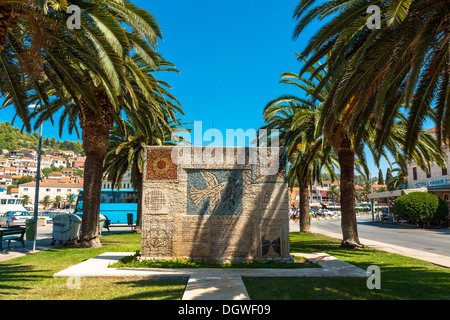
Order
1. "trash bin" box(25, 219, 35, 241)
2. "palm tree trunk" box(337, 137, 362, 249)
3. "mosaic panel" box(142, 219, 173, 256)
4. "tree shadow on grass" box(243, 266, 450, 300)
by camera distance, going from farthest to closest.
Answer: "palm tree trunk" box(337, 137, 362, 249)
"trash bin" box(25, 219, 35, 241)
"mosaic panel" box(142, 219, 173, 256)
"tree shadow on grass" box(243, 266, 450, 300)

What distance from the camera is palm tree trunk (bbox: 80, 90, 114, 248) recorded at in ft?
42.2

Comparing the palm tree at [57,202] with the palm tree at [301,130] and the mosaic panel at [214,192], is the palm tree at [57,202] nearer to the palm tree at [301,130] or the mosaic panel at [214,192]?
the palm tree at [301,130]

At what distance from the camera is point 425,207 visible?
2673cm

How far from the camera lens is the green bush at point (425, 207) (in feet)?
87.1

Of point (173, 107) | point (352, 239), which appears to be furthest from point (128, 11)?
point (352, 239)

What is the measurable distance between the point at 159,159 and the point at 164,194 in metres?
1.03

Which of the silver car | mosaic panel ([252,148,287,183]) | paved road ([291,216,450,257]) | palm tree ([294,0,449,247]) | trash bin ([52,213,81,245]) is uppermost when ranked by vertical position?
palm tree ([294,0,449,247])

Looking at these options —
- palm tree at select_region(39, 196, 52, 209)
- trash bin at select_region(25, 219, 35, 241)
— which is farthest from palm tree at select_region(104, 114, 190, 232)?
palm tree at select_region(39, 196, 52, 209)

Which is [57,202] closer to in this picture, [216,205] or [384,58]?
[216,205]

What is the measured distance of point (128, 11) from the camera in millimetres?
7227

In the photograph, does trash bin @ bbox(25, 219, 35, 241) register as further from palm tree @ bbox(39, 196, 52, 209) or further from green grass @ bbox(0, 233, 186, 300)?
palm tree @ bbox(39, 196, 52, 209)

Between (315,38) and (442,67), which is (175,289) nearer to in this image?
(315,38)

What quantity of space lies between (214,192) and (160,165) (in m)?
1.75

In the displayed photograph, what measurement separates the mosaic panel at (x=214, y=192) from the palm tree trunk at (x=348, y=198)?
5.92m
